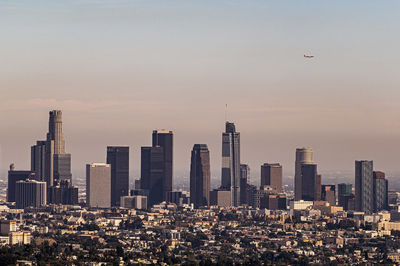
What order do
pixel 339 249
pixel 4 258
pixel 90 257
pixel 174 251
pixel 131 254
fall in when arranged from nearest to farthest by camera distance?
1. pixel 4 258
2. pixel 90 257
3. pixel 131 254
4. pixel 174 251
5. pixel 339 249

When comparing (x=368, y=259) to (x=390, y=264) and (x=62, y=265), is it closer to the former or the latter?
(x=390, y=264)

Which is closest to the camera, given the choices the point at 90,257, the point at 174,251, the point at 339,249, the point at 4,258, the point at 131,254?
the point at 4,258

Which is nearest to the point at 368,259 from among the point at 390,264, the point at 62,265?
the point at 390,264

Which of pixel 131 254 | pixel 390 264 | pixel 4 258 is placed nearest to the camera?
pixel 4 258

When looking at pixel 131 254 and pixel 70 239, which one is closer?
pixel 131 254

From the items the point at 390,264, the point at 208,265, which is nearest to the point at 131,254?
the point at 208,265

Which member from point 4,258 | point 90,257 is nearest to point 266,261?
point 90,257

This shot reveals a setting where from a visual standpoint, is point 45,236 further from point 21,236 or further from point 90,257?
point 90,257

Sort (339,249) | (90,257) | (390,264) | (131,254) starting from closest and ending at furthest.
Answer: (90,257)
(131,254)
(390,264)
(339,249)

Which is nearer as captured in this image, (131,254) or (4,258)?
(4,258)
